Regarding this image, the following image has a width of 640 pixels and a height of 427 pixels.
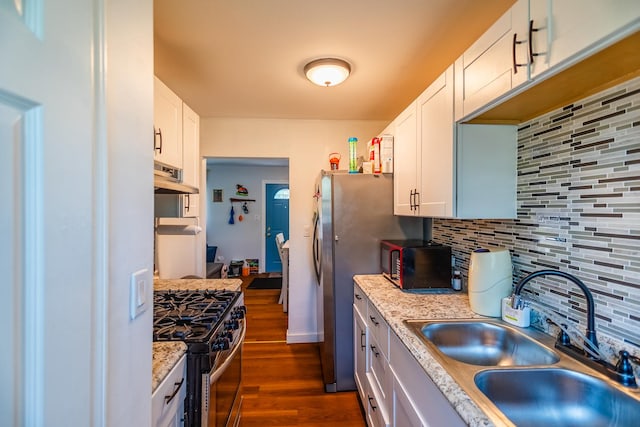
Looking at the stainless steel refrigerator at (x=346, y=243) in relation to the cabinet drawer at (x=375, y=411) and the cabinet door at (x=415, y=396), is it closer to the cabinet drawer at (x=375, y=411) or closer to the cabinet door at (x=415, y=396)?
the cabinet drawer at (x=375, y=411)

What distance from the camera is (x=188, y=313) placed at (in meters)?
1.43

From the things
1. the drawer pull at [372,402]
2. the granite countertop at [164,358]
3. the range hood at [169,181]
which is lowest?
the drawer pull at [372,402]

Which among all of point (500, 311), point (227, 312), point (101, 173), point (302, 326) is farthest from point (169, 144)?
point (302, 326)

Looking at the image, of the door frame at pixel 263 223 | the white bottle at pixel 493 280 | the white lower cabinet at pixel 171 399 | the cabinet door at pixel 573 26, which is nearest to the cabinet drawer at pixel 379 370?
the white bottle at pixel 493 280

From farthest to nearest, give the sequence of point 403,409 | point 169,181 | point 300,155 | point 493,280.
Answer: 1. point 300,155
2. point 169,181
3. point 493,280
4. point 403,409

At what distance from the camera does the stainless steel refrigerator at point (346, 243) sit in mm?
2252

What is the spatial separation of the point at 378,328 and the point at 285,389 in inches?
45.9

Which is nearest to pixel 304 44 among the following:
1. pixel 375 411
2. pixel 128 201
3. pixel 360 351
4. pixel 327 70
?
pixel 327 70

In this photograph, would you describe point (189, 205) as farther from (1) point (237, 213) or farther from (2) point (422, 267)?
(1) point (237, 213)

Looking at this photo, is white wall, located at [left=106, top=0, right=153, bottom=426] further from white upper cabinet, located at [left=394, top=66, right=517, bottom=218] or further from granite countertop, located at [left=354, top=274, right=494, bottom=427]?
white upper cabinet, located at [left=394, top=66, right=517, bottom=218]

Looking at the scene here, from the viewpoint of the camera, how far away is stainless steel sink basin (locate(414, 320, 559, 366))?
1.20 m

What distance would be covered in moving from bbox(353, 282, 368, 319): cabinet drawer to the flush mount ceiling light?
1.48 m

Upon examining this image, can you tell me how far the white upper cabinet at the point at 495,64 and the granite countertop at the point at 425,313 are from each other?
966 mm

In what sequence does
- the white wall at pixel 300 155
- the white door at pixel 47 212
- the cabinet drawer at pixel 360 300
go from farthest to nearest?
1. the white wall at pixel 300 155
2. the cabinet drawer at pixel 360 300
3. the white door at pixel 47 212
